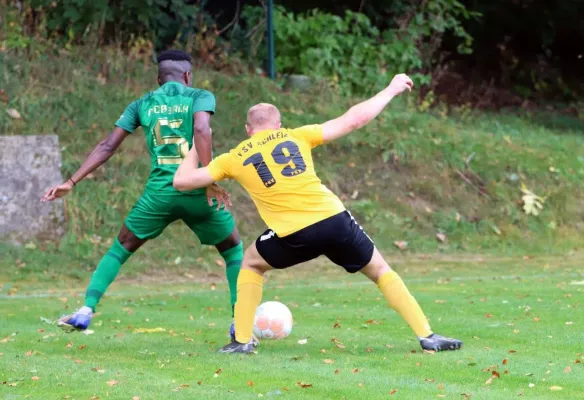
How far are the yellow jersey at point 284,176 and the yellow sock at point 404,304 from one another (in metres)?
0.61

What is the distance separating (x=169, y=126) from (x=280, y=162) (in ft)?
4.43

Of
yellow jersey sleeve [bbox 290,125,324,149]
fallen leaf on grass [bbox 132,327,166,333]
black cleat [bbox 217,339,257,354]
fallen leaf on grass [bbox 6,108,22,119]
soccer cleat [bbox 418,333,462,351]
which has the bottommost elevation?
fallen leaf on grass [bbox 132,327,166,333]

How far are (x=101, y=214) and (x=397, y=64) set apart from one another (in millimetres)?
7721

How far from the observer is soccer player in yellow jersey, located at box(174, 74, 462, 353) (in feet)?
23.0

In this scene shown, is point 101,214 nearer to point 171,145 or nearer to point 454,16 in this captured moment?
point 171,145

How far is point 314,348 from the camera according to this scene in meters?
7.60

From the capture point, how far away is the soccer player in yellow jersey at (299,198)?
7008 mm

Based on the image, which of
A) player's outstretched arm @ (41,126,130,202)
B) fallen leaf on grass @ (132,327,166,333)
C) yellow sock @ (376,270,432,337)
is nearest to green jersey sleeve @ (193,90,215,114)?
player's outstretched arm @ (41,126,130,202)

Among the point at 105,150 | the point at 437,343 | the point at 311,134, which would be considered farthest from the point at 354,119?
the point at 105,150

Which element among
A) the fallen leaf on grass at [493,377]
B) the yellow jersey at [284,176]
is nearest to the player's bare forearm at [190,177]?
the yellow jersey at [284,176]

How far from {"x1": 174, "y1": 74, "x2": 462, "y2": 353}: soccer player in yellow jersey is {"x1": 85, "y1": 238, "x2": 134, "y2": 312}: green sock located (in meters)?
1.33

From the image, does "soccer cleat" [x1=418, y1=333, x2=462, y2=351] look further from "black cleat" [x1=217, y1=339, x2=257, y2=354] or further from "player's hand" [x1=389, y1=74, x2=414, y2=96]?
"player's hand" [x1=389, y1=74, x2=414, y2=96]

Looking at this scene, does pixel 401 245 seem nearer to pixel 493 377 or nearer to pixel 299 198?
pixel 299 198

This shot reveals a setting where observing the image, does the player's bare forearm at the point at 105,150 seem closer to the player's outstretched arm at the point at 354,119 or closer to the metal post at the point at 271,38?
the player's outstretched arm at the point at 354,119
